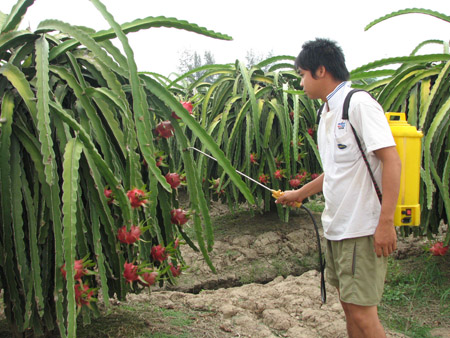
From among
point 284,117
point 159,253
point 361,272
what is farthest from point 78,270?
point 284,117

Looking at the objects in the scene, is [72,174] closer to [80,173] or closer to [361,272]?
[80,173]

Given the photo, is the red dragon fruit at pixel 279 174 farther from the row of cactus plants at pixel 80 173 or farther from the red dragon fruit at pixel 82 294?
the red dragon fruit at pixel 82 294

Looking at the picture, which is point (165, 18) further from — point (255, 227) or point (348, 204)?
point (255, 227)

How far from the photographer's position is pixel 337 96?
1887 mm

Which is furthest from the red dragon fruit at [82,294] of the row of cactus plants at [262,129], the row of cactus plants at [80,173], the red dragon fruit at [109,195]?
the row of cactus plants at [262,129]

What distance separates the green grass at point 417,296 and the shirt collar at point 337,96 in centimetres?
149

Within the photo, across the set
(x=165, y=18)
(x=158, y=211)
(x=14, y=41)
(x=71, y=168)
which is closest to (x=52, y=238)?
(x=71, y=168)

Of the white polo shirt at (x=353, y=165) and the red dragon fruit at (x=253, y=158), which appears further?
the red dragon fruit at (x=253, y=158)

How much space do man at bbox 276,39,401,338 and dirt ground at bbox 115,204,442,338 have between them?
25.5 inches

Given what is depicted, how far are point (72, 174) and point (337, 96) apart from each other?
3.74 feet

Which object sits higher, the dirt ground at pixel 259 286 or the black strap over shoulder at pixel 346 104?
the black strap over shoulder at pixel 346 104

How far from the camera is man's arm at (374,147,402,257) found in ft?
5.45

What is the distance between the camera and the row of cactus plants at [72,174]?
5.00 feet

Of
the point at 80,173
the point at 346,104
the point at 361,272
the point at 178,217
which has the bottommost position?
the point at 361,272
